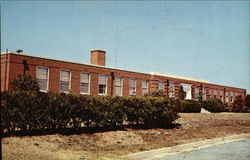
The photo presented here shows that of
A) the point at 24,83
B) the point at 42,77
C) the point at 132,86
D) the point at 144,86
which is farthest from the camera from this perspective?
the point at 144,86

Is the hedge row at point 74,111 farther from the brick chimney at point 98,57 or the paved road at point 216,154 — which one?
the brick chimney at point 98,57

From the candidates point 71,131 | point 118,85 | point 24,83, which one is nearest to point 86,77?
point 118,85

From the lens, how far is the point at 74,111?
41.2 ft

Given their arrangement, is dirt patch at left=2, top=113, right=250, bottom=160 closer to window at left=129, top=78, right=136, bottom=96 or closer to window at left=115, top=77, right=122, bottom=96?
window at left=115, top=77, right=122, bottom=96

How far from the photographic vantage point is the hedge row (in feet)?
35.1

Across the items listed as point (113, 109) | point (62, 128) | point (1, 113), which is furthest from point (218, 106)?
point (1, 113)

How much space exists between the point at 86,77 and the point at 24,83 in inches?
330

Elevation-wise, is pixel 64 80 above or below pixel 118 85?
above

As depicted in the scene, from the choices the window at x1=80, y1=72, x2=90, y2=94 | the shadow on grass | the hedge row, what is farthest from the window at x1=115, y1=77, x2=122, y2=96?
the shadow on grass

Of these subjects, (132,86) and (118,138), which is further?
(132,86)

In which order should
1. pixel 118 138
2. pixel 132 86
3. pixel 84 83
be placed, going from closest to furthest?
1. pixel 118 138
2. pixel 84 83
3. pixel 132 86

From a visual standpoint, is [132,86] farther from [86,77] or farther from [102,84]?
[86,77]

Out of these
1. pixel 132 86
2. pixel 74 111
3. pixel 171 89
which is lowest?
pixel 74 111

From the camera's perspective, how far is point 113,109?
1422 cm
